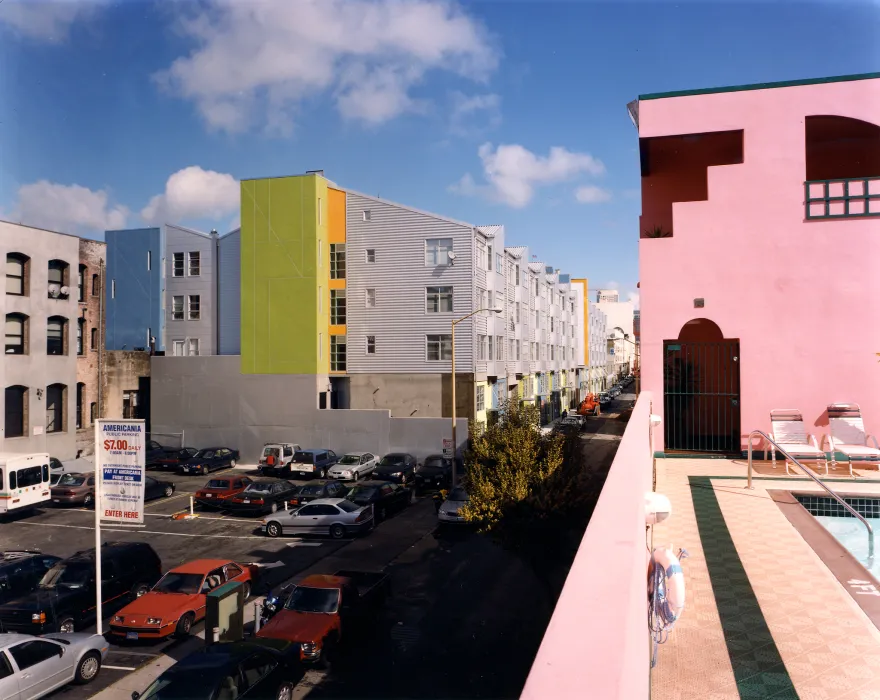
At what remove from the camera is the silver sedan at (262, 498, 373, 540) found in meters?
24.8

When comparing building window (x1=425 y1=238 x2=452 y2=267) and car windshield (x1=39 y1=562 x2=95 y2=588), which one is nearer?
car windshield (x1=39 y1=562 x2=95 y2=588)

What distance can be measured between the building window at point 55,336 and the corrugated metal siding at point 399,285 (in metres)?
16.7

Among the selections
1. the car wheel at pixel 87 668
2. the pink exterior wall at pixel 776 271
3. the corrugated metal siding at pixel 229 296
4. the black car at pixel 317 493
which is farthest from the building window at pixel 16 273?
the pink exterior wall at pixel 776 271

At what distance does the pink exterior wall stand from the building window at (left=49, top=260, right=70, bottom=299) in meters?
34.7

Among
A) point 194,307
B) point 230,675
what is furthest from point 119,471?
point 194,307

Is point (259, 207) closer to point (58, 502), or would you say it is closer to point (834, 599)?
point (58, 502)

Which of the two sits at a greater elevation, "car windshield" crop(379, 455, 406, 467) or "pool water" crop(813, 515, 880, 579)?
"pool water" crop(813, 515, 880, 579)

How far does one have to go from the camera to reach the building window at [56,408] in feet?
124

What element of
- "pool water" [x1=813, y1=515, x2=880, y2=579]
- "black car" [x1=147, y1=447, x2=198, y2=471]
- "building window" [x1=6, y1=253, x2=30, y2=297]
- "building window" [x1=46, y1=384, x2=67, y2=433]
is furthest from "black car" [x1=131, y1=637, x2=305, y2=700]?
"building window" [x1=6, y1=253, x2=30, y2=297]

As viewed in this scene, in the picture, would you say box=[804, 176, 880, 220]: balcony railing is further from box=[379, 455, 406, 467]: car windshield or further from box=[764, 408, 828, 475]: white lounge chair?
box=[379, 455, 406, 467]: car windshield

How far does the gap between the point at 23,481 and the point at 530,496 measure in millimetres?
23002

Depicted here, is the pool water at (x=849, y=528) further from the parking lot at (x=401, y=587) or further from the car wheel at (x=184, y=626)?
the car wheel at (x=184, y=626)

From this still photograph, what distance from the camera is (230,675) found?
10.9 m

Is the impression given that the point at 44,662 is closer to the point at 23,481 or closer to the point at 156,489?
the point at 23,481
